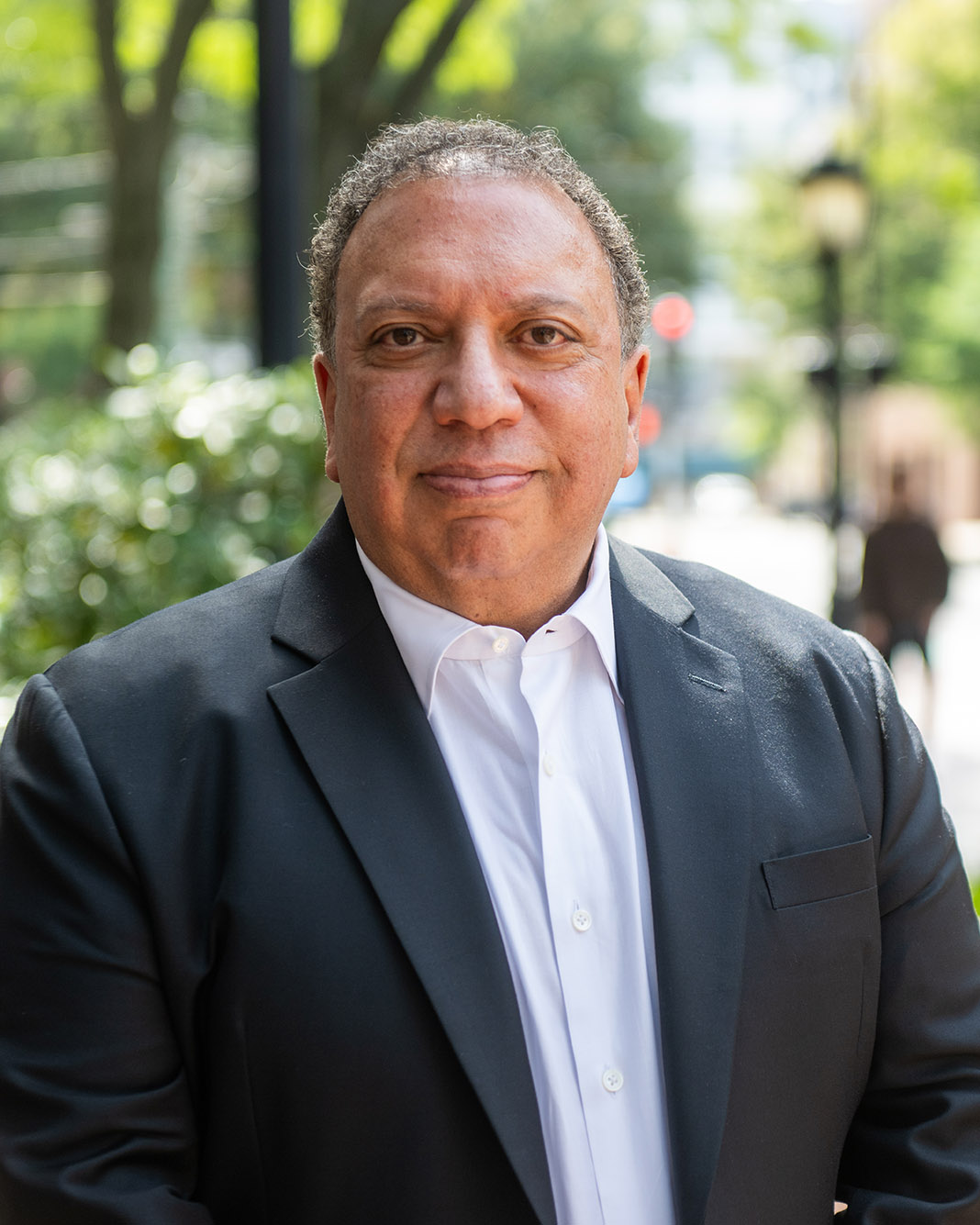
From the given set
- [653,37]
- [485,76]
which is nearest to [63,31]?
[485,76]

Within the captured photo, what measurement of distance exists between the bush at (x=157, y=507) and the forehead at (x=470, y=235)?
9.14ft

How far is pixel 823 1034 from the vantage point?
185 cm

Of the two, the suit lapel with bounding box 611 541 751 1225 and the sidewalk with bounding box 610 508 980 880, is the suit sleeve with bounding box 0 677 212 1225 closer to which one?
the suit lapel with bounding box 611 541 751 1225

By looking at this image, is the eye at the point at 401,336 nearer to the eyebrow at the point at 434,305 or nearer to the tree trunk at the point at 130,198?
the eyebrow at the point at 434,305

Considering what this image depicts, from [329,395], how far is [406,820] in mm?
651

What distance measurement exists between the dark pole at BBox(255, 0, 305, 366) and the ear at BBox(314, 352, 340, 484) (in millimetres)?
3052

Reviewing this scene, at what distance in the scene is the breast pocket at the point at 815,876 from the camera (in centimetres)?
186

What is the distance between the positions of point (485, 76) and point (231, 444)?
9360mm

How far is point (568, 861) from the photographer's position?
182 cm

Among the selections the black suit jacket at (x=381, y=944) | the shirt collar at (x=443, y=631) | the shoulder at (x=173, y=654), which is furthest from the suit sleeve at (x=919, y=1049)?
the shoulder at (x=173, y=654)

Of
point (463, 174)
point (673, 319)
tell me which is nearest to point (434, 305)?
point (463, 174)

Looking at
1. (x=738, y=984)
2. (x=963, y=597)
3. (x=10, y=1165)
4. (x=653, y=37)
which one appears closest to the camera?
(x=10, y=1165)

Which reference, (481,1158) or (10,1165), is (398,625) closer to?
(481,1158)

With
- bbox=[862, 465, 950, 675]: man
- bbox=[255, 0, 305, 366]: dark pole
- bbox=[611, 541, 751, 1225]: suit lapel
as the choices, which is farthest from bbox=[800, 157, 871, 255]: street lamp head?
bbox=[611, 541, 751, 1225]: suit lapel
